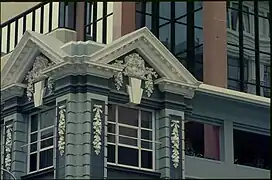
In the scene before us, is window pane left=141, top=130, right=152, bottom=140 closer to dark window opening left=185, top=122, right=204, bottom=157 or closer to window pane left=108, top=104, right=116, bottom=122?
window pane left=108, top=104, right=116, bottom=122

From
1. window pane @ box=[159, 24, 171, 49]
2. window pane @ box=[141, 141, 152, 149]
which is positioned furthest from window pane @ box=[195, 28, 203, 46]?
window pane @ box=[141, 141, 152, 149]

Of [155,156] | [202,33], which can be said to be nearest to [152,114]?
[155,156]

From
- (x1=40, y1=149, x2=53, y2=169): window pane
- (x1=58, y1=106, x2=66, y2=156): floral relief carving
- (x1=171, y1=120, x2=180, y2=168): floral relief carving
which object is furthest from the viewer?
(x1=171, y1=120, x2=180, y2=168): floral relief carving

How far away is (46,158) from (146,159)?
3.54m

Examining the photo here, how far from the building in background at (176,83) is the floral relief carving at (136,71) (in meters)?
0.21

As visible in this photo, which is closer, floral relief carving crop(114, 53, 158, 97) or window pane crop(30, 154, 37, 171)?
floral relief carving crop(114, 53, 158, 97)

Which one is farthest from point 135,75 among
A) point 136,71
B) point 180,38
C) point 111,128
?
point 180,38

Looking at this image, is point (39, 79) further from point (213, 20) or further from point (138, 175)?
point (213, 20)

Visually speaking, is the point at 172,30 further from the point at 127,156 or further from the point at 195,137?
the point at 127,156

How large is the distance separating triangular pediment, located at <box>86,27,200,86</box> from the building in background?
0.12 ft

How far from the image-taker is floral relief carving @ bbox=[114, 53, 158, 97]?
34281 mm

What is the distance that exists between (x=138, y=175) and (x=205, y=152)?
16.1 feet

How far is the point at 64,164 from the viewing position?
33.3 meters

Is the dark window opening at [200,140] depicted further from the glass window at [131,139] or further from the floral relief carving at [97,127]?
the floral relief carving at [97,127]
